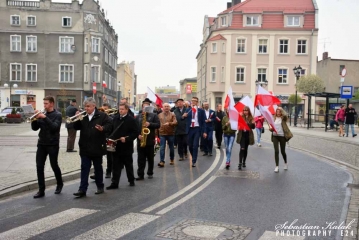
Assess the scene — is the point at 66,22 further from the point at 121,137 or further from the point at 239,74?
the point at 121,137

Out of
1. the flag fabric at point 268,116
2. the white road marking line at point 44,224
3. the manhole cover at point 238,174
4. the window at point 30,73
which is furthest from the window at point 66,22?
the white road marking line at point 44,224

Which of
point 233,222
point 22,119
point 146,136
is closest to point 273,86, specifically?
point 22,119

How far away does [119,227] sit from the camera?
5.86 m

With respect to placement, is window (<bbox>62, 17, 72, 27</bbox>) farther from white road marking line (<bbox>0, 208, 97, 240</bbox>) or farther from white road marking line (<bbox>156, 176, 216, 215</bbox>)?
white road marking line (<bbox>0, 208, 97, 240</bbox>)

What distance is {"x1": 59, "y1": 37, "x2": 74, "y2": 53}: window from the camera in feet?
169

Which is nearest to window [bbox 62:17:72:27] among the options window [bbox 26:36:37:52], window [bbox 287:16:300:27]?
window [bbox 26:36:37:52]

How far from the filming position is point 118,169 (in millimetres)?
8930

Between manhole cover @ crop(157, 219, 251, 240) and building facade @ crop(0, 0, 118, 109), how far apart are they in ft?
155

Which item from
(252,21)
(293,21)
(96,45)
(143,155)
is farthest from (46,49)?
(143,155)

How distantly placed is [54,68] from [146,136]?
44.7m

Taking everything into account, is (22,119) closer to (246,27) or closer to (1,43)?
(1,43)

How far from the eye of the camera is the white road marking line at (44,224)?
18.1 ft

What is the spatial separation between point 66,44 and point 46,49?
8.39 feet

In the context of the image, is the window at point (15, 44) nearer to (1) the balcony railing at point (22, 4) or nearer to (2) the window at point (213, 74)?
(1) the balcony railing at point (22, 4)
